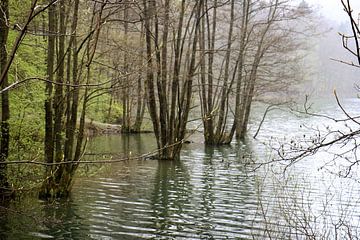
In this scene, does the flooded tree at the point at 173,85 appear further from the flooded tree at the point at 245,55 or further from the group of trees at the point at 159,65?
the flooded tree at the point at 245,55

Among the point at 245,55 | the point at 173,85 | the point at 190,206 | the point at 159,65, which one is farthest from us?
the point at 245,55

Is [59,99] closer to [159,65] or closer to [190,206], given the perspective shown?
[190,206]

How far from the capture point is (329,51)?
70.3 meters

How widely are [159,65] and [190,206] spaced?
23.0 ft

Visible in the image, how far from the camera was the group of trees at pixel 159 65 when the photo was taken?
29.9ft

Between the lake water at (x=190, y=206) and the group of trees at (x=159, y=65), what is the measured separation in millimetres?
978

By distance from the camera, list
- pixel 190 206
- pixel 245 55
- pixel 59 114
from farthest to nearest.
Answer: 1. pixel 245 55
2. pixel 190 206
3. pixel 59 114

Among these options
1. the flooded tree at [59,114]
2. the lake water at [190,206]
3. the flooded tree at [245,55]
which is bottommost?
the lake water at [190,206]

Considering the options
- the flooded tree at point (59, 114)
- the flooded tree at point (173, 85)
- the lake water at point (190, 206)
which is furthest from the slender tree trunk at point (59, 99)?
the flooded tree at point (173, 85)

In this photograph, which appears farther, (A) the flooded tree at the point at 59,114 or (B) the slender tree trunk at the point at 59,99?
(B) the slender tree trunk at the point at 59,99

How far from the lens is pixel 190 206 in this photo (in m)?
9.61

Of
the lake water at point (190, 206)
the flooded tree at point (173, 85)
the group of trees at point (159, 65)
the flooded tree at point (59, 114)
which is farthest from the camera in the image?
the flooded tree at point (173, 85)

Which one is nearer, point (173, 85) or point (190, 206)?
point (190, 206)

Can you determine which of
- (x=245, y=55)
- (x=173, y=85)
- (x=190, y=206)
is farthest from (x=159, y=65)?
(x=245, y=55)
